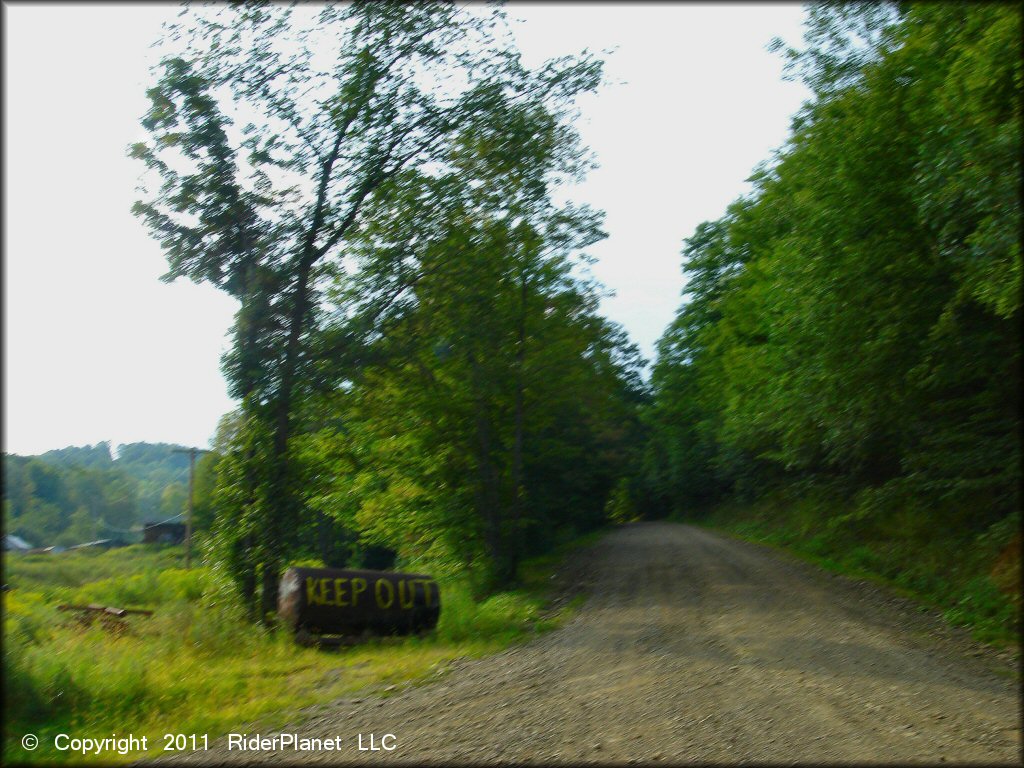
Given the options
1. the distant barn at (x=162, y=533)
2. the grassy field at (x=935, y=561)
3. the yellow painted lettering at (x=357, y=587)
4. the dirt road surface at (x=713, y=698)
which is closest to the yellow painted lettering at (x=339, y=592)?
the yellow painted lettering at (x=357, y=587)

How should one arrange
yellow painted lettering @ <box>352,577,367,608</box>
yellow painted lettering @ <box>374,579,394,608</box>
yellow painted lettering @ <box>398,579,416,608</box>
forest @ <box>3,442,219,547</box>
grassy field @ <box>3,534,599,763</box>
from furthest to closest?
yellow painted lettering @ <box>398,579,416,608</box>
yellow painted lettering @ <box>374,579,394,608</box>
yellow painted lettering @ <box>352,577,367,608</box>
forest @ <box>3,442,219,547</box>
grassy field @ <box>3,534,599,763</box>

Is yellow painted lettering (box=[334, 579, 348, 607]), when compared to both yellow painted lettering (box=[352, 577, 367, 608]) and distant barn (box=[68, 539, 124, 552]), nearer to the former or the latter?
yellow painted lettering (box=[352, 577, 367, 608])

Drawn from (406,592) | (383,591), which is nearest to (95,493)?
(383,591)

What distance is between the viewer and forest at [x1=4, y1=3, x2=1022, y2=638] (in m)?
12.7

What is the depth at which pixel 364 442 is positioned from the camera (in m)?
21.4

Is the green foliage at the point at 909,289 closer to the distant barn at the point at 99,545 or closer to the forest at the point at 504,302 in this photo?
the forest at the point at 504,302

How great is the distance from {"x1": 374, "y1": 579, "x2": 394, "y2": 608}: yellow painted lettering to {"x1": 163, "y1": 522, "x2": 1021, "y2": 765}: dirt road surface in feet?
9.45

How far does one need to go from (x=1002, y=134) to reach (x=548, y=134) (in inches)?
482

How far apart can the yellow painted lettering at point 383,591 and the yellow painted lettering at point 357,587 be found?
8.7 inches

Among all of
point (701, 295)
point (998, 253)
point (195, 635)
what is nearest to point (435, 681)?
point (195, 635)

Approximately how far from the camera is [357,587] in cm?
1391

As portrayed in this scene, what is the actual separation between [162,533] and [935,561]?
59.6 ft

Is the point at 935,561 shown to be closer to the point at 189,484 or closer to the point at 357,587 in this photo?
the point at 357,587

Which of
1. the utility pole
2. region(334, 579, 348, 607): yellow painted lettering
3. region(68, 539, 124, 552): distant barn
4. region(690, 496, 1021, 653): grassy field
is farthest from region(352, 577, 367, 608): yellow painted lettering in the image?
region(690, 496, 1021, 653): grassy field
